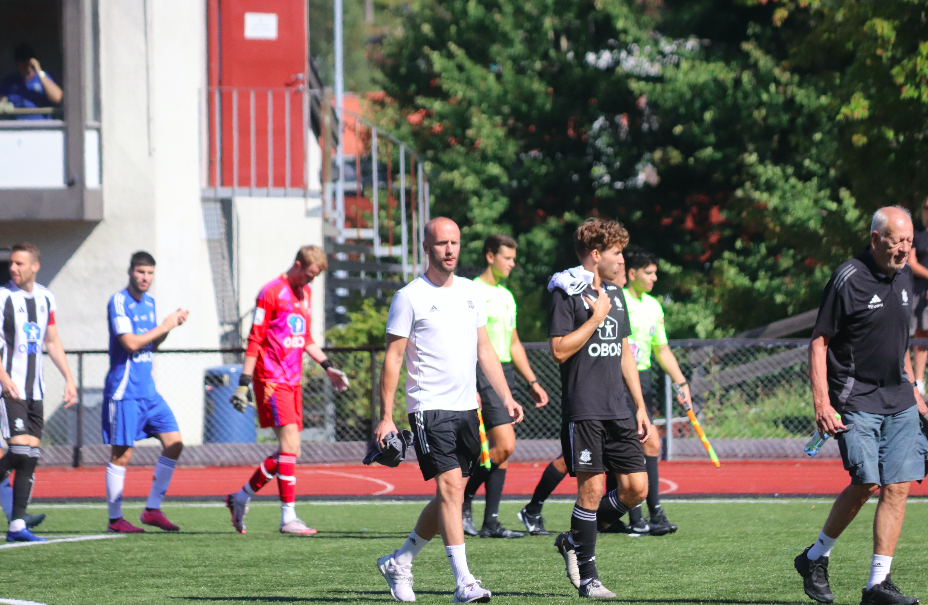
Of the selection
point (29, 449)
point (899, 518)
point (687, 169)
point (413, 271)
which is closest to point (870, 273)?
point (899, 518)

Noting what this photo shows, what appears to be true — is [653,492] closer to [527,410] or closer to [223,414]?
[527,410]

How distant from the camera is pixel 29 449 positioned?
9.02m

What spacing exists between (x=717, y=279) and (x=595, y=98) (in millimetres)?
5589

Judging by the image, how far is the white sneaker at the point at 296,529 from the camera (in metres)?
9.31

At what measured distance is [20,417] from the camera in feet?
29.4

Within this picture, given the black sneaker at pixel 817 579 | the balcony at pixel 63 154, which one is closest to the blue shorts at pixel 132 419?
the black sneaker at pixel 817 579

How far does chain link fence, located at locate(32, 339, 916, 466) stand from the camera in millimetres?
15680

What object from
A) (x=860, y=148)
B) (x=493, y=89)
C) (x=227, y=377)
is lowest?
(x=227, y=377)

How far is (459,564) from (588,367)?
1255 millimetres

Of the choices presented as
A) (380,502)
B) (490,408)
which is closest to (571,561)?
(490,408)

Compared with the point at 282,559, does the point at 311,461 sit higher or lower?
lower

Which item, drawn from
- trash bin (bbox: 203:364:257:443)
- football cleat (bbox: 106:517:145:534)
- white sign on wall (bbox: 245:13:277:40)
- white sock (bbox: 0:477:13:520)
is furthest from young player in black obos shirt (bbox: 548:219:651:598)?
white sign on wall (bbox: 245:13:277:40)

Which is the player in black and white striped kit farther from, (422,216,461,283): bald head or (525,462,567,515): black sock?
(422,216,461,283): bald head

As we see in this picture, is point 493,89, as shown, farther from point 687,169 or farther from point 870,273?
point 870,273
